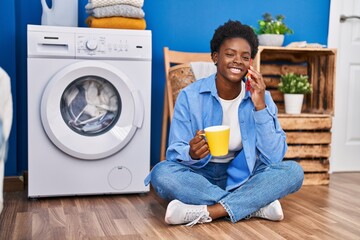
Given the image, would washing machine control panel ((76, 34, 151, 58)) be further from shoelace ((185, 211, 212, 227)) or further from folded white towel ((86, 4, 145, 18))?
shoelace ((185, 211, 212, 227))

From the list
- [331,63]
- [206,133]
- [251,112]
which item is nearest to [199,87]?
[251,112]

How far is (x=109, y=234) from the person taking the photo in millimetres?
1962

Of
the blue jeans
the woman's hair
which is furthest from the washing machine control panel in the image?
the blue jeans

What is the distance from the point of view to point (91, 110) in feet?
8.50

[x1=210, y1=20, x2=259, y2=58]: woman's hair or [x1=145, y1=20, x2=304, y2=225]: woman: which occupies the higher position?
[x1=210, y1=20, x2=259, y2=58]: woman's hair

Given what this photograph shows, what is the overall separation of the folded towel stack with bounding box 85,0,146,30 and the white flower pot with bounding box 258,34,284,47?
0.85 metres

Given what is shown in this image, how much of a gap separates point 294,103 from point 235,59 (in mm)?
1172

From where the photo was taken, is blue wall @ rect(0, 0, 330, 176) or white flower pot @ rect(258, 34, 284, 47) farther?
white flower pot @ rect(258, 34, 284, 47)

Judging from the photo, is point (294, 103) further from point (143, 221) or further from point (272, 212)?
point (143, 221)

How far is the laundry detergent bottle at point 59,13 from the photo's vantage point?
2670 millimetres

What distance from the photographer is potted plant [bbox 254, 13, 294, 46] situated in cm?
316

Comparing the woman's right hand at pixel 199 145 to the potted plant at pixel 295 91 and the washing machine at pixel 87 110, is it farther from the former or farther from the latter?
the potted plant at pixel 295 91

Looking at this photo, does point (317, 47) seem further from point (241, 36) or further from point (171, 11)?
point (241, 36)

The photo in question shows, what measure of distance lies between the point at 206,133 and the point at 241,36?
50 centimetres
